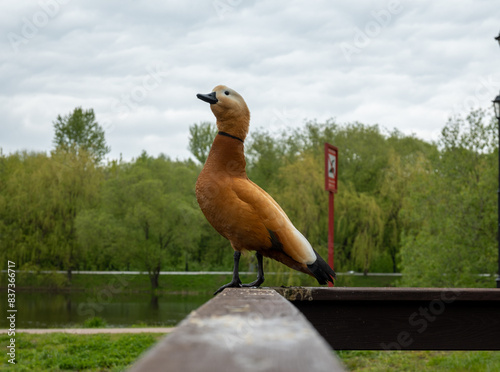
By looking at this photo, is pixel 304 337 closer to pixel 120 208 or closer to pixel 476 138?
pixel 476 138

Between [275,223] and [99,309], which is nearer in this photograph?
[275,223]

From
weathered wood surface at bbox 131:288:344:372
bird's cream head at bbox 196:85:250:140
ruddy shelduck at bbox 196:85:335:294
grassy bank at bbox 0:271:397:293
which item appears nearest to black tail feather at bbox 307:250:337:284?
ruddy shelduck at bbox 196:85:335:294

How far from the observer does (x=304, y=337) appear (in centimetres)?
70

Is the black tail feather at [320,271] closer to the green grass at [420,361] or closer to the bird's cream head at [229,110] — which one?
the bird's cream head at [229,110]

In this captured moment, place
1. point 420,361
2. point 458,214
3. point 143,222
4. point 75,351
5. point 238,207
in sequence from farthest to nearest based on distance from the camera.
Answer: point 143,222, point 458,214, point 75,351, point 420,361, point 238,207

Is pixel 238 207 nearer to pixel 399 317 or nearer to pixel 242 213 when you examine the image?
pixel 242 213

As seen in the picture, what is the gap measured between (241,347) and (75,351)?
24.3ft

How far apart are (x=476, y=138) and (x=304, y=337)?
40.4ft

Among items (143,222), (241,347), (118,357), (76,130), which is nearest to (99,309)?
(143,222)

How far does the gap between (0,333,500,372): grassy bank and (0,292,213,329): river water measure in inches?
192

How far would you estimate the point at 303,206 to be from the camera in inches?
686

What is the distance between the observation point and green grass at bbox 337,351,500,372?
5.44m

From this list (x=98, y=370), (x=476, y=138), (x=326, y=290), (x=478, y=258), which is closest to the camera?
(x=326, y=290)

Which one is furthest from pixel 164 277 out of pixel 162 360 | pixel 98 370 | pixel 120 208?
pixel 162 360
